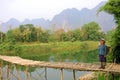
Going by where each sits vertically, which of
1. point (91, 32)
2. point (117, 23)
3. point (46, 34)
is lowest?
point (46, 34)

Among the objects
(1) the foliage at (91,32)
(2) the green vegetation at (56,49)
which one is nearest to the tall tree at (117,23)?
(2) the green vegetation at (56,49)

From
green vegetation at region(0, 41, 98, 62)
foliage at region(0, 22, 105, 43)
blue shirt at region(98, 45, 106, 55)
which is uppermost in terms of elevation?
foliage at region(0, 22, 105, 43)

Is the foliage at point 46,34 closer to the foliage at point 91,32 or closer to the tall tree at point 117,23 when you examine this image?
the foliage at point 91,32


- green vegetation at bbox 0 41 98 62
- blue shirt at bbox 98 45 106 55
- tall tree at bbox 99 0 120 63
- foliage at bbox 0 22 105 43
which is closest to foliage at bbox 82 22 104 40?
foliage at bbox 0 22 105 43

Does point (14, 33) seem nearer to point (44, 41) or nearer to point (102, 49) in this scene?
point (44, 41)

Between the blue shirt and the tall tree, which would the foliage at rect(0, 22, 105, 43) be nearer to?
the tall tree

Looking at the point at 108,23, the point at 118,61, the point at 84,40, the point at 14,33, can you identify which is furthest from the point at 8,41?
the point at 108,23

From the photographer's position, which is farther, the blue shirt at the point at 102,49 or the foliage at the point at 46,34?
A: the foliage at the point at 46,34

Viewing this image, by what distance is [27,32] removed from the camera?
54812 mm

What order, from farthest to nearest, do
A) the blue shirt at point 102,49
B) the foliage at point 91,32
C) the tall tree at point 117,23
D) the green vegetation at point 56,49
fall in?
the foliage at point 91,32 < the green vegetation at point 56,49 < the tall tree at point 117,23 < the blue shirt at point 102,49

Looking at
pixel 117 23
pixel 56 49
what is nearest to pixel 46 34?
pixel 56 49

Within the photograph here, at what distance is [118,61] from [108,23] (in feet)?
624

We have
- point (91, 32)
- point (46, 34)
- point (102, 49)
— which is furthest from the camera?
point (91, 32)

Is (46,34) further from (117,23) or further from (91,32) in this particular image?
(117,23)
